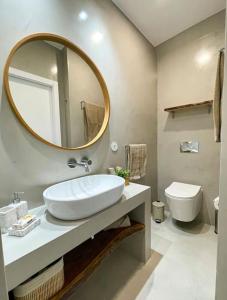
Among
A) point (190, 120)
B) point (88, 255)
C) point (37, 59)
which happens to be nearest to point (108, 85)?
point (37, 59)

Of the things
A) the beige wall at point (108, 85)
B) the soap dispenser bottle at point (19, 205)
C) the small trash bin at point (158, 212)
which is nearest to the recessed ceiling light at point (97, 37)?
the beige wall at point (108, 85)

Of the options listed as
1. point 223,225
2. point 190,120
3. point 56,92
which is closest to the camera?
point 223,225

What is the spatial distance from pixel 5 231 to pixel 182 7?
2.61 m

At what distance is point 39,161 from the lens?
3.64 ft

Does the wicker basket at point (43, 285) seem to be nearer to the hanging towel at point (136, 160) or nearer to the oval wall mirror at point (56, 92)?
the oval wall mirror at point (56, 92)

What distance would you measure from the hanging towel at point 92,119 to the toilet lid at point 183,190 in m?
1.16

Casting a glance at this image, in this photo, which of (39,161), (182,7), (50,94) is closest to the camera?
(39,161)

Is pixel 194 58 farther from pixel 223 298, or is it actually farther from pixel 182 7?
pixel 223 298

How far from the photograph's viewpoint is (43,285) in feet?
2.63

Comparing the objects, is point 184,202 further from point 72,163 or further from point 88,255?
point 72,163

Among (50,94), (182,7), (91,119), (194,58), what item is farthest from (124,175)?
(182,7)

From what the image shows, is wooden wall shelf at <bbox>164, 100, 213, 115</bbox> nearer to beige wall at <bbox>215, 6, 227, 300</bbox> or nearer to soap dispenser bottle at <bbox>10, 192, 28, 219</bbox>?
beige wall at <bbox>215, 6, 227, 300</bbox>

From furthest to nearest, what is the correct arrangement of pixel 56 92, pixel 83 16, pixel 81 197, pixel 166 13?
pixel 166 13 < pixel 83 16 < pixel 56 92 < pixel 81 197

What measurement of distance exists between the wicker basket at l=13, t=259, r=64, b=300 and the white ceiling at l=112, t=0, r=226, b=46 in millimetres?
2450
